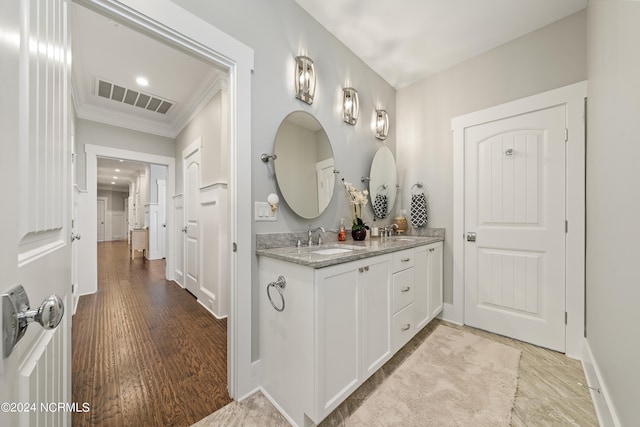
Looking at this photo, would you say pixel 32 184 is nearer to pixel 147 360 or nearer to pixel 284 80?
pixel 284 80

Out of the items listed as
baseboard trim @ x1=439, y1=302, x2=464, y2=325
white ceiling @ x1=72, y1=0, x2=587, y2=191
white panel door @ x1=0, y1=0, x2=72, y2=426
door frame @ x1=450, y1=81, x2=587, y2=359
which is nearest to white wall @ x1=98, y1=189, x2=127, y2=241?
white ceiling @ x1=72, y1=0, x2=587, y2=191

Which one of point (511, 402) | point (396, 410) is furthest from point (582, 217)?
point (396, 410)

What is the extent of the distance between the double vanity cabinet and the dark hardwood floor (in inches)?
18.9

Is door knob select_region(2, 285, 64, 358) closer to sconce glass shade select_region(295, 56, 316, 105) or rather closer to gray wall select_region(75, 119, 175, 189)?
sconce glass shade select_region(295, 56, 316, 105)

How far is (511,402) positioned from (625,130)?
1564mm

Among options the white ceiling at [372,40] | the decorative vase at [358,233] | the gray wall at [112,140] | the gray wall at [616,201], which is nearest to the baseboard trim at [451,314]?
the gray wall at [616,201]

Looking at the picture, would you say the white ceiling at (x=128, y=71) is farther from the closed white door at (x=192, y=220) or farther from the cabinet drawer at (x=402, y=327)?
the cabinet drawer at (x=402, y=327)

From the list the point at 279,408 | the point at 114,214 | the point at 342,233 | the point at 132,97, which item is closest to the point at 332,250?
the point at 342,233

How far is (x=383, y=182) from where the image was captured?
2689 mm

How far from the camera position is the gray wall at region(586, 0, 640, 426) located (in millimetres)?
980

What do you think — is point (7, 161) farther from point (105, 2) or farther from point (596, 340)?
point (596, 340)

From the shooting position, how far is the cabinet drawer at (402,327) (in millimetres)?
1716

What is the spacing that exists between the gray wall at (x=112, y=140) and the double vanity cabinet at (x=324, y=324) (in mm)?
3365

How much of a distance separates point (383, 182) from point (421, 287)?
1179 mm
